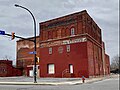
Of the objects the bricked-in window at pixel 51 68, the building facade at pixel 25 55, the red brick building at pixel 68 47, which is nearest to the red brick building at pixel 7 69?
the building facade at pixel 25 55

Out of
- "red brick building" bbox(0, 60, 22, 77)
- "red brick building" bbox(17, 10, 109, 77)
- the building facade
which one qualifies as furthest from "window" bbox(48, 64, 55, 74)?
"red brick building" bbox(0, 60, 22, 77)

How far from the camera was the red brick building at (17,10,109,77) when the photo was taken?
139 feet

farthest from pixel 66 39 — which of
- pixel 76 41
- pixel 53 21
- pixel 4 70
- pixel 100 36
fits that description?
pixel 4 70

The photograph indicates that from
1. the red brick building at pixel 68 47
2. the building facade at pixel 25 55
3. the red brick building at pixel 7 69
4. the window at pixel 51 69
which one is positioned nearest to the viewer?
the red brick building at pixel 68 47

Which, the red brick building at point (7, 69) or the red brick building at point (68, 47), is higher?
the red brick building at point (68, 47)

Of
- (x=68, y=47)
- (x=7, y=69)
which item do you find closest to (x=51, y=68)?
(x=68, y=47)

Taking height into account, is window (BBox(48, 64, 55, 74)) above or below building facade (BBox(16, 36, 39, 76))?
below

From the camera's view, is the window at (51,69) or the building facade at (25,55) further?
the building facade at (25,55)

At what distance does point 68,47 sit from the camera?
44312 mm

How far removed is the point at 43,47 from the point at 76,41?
9.12 meters

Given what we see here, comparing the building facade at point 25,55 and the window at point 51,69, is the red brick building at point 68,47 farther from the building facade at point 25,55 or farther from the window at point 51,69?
the building facade at point 25,55

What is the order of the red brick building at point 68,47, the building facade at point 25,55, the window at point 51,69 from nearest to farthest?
the red brick building at point 68,47 → the window at point 51,69 → the building facade at point 25,55

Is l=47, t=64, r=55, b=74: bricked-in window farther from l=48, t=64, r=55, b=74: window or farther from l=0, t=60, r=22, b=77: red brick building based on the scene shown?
l=0, t=60, r=22, b=77: red brick building

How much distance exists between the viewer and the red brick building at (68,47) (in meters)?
42.2
